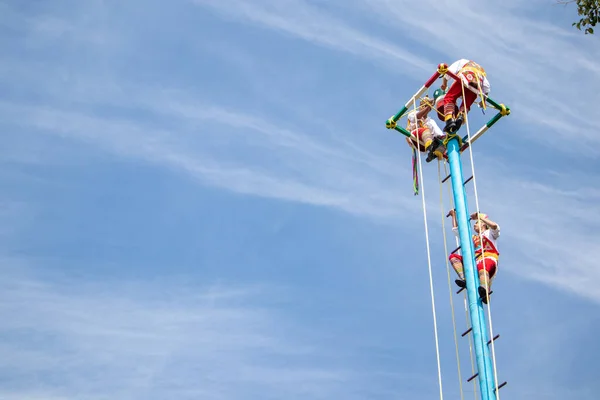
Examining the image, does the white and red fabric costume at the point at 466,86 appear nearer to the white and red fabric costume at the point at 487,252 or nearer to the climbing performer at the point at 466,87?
the climbing performer at the point at 466,87

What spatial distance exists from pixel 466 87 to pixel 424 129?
1.46 meters

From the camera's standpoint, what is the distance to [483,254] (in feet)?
68.7

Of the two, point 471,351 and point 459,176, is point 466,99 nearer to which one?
point 459,176

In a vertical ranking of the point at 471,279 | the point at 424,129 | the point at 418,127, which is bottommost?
the point at 471,279

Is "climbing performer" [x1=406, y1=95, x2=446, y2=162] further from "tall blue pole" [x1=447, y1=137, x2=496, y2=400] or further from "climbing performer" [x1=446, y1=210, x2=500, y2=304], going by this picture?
"climbing performer" [x1=446, y1=210, x2=500, y2=304]

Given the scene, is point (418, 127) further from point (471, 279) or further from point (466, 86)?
point (471, 279)

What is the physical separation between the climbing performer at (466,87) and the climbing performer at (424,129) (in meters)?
0.48

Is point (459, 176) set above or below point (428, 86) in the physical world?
below

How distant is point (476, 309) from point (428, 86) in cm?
595

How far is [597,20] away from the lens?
67.5 feet

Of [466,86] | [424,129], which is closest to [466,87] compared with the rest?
[466,86]

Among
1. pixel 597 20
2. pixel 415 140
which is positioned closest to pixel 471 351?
pixel 415 140

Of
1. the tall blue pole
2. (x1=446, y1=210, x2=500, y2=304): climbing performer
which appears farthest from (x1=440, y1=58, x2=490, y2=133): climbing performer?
(x1=446, y1=210, x2=500, y2=304): climbing performer

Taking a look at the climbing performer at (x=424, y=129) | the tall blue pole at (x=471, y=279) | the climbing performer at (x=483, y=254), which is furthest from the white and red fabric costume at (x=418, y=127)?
the climbing performer at (x=483, y=254)
